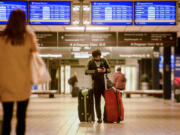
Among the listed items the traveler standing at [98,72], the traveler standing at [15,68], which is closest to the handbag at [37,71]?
the traveler standing at [15,68]

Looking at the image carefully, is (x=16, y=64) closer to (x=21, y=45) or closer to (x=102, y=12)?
(x=21, y=45)

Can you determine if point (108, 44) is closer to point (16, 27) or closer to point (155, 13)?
point (155, 13)

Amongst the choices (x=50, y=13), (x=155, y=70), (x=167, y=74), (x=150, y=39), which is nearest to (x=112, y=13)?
(x=50, y=13)

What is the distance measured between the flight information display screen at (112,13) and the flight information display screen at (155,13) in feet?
0.66

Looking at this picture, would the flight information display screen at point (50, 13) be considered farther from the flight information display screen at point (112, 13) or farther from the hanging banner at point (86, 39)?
the hanging banner at point (86, 39)

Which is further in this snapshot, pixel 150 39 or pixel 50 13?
pixel 150 39

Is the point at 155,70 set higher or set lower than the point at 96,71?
lower

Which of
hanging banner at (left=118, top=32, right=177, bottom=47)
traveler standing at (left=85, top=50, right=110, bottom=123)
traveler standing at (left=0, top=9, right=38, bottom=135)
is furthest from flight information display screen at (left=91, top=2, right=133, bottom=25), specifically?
traveler standing at (left=0, top=9, right=38, bottom=135)

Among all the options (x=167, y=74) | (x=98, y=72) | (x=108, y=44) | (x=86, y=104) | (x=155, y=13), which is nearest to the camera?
(x=98, y=72)

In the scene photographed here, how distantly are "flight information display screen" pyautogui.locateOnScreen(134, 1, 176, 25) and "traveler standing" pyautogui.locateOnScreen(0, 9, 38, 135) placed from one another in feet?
19.8

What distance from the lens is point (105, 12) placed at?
350 inches

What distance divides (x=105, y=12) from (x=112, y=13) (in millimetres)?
182

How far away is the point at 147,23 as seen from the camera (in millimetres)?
8836

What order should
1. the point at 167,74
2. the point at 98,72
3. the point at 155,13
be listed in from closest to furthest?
the point at 98,72 < the point at 155,13 < the point at 167,74
